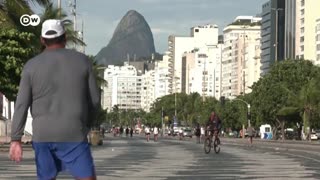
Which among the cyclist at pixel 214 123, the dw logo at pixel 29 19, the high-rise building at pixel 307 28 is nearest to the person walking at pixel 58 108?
the cyclist at pixel 214 123

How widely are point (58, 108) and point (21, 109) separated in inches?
13.1

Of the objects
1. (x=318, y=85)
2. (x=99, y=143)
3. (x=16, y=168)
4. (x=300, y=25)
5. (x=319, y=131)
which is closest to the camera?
(x=16, y=168)

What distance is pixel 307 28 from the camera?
593ft

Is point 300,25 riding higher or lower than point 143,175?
higher

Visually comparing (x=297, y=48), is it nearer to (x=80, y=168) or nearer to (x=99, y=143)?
(x=99, y=143)

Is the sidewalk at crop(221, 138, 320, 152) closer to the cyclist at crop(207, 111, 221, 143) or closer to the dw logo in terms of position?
the cyclist at crop(207, 111, 221, 143)

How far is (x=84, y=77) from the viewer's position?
688 cm

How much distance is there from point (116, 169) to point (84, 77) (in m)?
12.7

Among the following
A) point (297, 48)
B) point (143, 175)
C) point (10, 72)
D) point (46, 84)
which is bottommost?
point (143, 175)

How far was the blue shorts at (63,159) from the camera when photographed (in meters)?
6.77

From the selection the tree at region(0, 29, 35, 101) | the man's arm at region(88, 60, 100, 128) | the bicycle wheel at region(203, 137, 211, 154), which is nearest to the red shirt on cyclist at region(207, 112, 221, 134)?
the bicycle wheel at region(203, 137, 211, 154)

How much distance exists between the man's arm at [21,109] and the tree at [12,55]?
28.8m

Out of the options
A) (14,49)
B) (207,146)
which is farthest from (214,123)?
(14,49)

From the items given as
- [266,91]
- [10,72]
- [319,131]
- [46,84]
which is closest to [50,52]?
[46,84]
